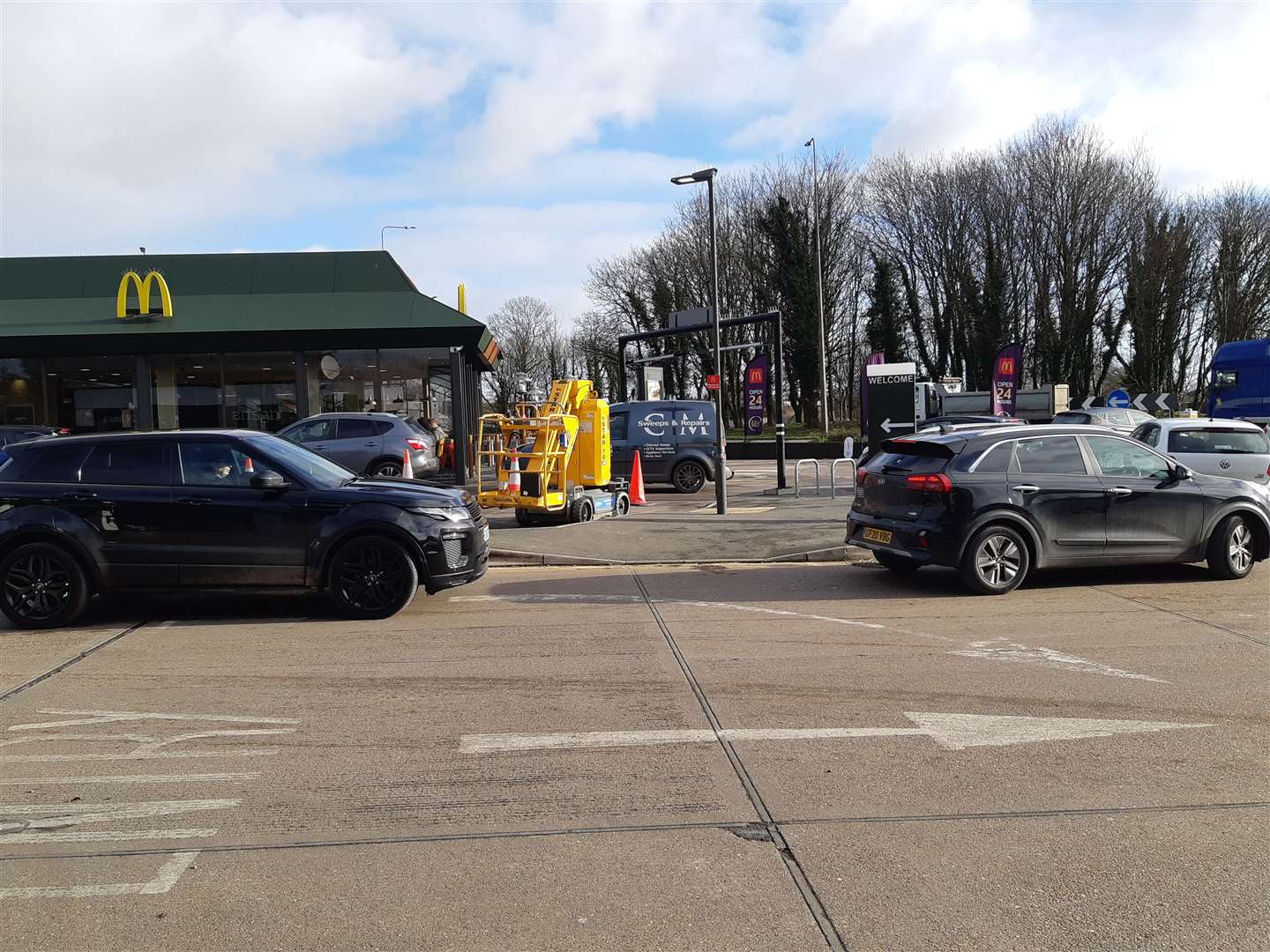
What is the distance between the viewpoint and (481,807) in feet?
14.7

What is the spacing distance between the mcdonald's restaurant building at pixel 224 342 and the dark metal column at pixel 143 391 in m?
0.03

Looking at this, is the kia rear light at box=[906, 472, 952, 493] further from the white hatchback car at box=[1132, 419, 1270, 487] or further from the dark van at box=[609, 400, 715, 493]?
the dark van at box=[609, 400, 715, 493]

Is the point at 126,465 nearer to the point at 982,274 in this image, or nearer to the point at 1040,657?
the point at 1040,657

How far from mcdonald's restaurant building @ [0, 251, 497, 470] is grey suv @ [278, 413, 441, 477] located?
4364 mm

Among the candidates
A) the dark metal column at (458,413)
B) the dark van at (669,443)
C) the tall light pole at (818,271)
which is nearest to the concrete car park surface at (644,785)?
the dark van at (669,443)

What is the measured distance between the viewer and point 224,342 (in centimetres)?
2447

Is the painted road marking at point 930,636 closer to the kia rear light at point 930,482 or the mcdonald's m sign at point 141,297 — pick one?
the kia rear light at point 930,482

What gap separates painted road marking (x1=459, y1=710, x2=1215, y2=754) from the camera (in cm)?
531

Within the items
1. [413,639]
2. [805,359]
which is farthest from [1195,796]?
[805,359]

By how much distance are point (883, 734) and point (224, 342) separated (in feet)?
74.3

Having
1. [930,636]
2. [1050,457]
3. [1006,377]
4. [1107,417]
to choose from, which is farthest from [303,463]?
[1107,417]

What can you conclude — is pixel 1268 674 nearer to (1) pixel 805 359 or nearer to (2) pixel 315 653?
(2) pixel 315 653

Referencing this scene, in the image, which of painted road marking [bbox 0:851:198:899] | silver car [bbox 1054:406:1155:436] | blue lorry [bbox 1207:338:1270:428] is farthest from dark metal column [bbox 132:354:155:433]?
blue lorry [bbox 1207:338:1270:428]

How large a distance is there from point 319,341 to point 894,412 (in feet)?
44.9
